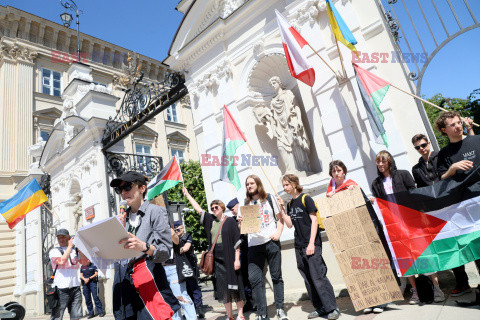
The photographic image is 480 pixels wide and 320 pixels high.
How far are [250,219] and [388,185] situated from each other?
175 centimetres

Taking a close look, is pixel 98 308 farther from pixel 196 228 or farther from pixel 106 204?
pixel 196 228

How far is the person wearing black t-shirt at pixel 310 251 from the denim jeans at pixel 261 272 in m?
0.30

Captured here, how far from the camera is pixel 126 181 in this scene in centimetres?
264

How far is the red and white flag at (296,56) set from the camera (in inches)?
218

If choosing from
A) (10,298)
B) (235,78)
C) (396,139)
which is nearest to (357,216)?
(396,139)

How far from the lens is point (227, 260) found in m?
4.49

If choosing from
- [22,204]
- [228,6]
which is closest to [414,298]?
[228,6]

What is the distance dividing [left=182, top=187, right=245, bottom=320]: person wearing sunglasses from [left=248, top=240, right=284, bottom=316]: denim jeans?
0.99 feet

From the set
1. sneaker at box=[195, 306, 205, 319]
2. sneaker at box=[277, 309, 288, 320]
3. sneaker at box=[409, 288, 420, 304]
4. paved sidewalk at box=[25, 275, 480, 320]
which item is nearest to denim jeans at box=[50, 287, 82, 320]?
sneaker at box=[195, 306, 205, 319]

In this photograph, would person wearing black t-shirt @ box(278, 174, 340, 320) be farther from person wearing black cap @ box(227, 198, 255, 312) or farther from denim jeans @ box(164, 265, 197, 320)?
denim jeans @ box(164, 265, 197, 320)

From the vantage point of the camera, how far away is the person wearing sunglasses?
14.3 ft

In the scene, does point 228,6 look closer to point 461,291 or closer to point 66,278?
point 66,278

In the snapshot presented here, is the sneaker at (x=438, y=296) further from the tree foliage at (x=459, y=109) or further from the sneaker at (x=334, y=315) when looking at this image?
the tree foliage at (x=459, y=109)

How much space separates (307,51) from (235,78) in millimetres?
1854
